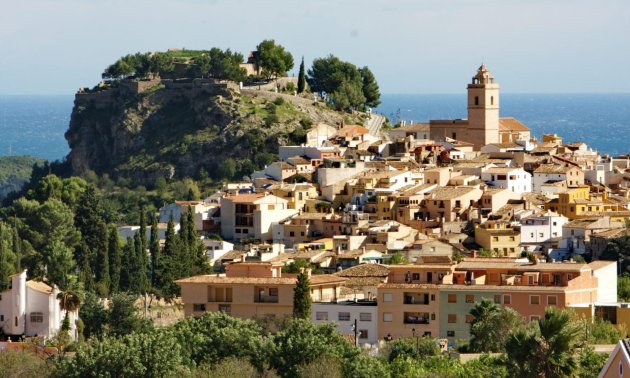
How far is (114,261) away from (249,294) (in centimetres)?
1282

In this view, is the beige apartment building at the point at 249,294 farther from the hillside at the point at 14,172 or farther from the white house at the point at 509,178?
the hillside at the point at 14,172

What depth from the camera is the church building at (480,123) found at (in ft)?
279

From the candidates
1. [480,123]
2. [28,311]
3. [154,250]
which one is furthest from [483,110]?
[28,311]

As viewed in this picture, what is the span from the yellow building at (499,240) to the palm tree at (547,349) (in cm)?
2869

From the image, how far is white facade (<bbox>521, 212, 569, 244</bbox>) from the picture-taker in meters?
66.4

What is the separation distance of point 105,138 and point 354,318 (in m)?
53.3

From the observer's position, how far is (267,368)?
1639 inches

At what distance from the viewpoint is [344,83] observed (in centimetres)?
9862

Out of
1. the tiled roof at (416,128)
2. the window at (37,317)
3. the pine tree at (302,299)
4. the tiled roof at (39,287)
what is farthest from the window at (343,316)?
the tiled roof at (416,128)

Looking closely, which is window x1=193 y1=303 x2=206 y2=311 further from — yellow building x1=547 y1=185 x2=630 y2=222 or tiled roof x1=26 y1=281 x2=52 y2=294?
yellow building x1=547 y1=185 x2=630 y2=222

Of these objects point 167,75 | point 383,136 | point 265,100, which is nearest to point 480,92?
point 383,136

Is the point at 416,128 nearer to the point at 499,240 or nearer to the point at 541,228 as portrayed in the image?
the point at 541,228

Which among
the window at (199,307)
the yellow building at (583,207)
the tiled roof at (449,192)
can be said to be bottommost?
the window at (199,307)

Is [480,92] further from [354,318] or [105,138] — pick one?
[354,318]
